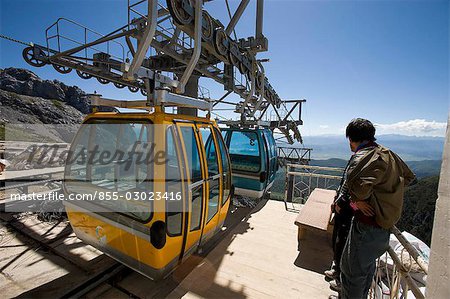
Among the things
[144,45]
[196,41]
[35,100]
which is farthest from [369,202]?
[35,100]

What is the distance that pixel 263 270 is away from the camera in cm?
287

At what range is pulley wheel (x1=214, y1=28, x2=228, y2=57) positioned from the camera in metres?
3.64

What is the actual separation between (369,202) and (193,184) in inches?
65.4

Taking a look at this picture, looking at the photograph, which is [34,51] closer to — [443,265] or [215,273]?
[215,273]

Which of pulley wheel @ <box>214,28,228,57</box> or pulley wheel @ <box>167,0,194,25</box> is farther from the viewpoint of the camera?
pulley wheel @ <box>214,28,228,57</box>

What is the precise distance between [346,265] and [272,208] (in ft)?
11.0

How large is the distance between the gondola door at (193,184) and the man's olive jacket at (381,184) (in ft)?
5.10

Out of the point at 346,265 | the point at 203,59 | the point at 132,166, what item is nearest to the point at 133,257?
the point at 132,166

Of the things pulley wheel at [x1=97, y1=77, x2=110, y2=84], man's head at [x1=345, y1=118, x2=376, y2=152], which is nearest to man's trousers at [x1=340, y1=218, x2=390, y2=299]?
man's head at [x1=345, y1=118, x2=376, y2=152]

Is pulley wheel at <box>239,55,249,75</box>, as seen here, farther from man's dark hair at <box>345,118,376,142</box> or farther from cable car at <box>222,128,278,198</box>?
man's dark hair at <box>345,118,376,142</box>

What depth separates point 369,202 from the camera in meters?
1.72

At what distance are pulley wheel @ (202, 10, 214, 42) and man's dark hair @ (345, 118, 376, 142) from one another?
2.68 meters

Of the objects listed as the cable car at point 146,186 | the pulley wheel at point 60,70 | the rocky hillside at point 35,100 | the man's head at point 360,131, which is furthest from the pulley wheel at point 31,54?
the rocky hillside at point 35,100

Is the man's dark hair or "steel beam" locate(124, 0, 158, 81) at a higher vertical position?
"steel beam" locate(124, 0, 158, 81)
